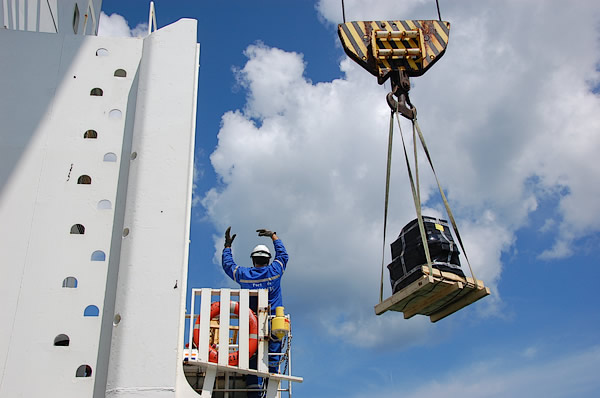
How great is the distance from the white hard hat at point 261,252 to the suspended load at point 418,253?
1.73 metres

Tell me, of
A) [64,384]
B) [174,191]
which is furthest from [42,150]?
[64,384]

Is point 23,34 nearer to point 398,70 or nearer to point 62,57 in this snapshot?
point 62,57

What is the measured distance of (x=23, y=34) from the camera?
27.8 feet

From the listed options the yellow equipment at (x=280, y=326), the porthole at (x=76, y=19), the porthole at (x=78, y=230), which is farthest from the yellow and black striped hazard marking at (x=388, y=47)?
the porthole at (x=76, y=19)

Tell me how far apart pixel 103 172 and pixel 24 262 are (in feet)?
4.52

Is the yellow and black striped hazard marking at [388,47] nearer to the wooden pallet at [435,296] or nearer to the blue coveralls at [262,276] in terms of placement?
the blue coveralls at [262,276]

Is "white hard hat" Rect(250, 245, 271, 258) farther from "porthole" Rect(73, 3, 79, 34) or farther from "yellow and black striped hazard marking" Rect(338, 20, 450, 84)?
"porthole" Rect(73, 3, 79, 34)

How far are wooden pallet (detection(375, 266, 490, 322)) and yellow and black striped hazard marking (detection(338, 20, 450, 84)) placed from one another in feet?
11.3

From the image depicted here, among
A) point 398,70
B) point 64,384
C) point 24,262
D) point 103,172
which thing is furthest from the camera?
point 398,70

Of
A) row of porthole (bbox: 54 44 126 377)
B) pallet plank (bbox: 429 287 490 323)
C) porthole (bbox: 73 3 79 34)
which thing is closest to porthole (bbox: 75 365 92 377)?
row of porthole (bbox: 54 44 126 377)

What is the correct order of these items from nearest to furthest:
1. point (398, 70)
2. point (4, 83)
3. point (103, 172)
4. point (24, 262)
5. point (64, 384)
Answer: point (64, 384) → point (24, 262) → point (103, 172) → point (4, 83) → point (398, 70)

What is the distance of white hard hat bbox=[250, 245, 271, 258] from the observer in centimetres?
870

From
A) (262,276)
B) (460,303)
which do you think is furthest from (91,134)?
(460,303)

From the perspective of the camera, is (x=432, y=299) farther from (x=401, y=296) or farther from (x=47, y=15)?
(x=47, y=15)
